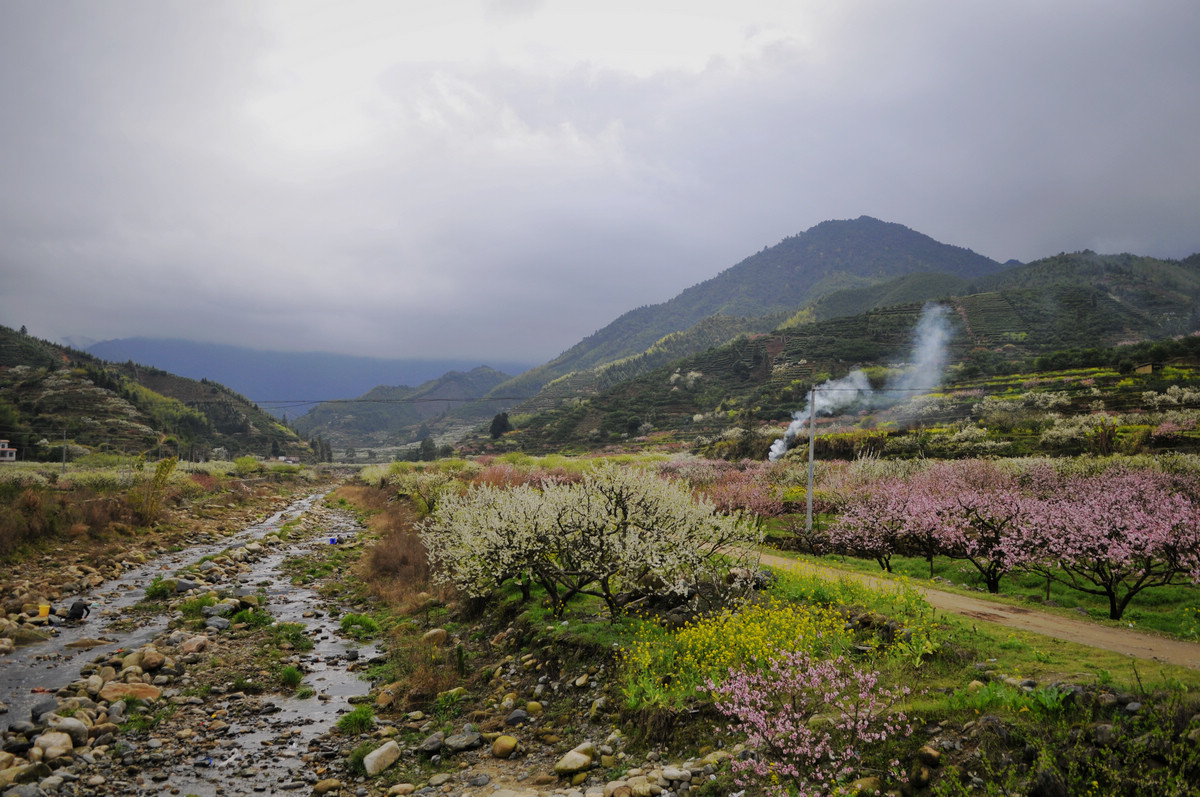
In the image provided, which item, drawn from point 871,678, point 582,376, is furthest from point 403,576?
point 582,376

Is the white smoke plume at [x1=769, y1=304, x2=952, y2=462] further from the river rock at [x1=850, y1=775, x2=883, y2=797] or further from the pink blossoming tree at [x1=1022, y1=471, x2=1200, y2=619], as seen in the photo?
the river rock at [x1=850, y1=775, x2=883, y2=797]

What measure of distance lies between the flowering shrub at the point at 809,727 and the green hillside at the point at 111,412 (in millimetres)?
52429

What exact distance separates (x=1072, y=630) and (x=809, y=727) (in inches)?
251

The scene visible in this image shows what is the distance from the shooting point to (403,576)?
74.3 feet

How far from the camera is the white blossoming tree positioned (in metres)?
12.3

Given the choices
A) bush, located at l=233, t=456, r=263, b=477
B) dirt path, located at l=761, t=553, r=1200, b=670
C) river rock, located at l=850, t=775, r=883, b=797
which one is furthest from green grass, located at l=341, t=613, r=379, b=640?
bush, located at l=233, t=456, r=263, b=477

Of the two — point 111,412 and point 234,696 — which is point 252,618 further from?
point 111,412

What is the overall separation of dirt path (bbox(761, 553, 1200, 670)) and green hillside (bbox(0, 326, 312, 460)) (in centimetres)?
5375

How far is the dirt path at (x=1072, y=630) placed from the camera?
8.41m

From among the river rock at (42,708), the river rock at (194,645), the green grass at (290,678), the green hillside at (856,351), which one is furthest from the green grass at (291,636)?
the green hillside at (856,351)

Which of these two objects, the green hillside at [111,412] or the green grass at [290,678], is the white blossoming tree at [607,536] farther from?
the green hillside at [111,412]

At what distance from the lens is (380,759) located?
31.2ft

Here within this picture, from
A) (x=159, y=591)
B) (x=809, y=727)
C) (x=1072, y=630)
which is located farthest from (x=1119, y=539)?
(x=159, y=591)

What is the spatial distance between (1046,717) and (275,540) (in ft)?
118
